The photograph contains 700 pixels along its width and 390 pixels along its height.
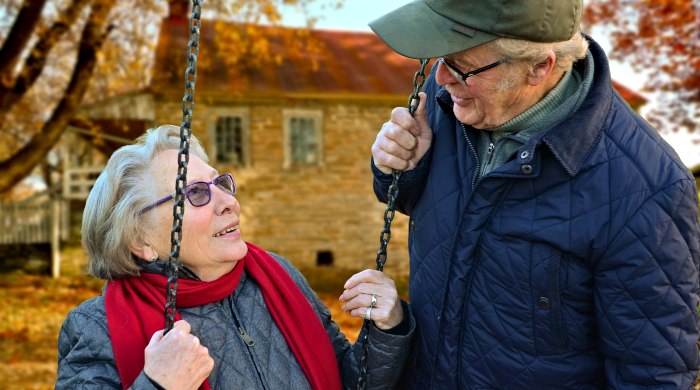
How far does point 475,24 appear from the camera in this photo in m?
1.80

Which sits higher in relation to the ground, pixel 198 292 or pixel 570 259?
pixel 570 259

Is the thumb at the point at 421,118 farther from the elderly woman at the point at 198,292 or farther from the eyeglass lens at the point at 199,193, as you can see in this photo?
the eyeglass lens at the point at 199,193

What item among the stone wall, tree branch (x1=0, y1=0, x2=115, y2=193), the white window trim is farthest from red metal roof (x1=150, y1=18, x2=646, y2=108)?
tree branch (x1=0, y1=0, x2=115, y2=193)

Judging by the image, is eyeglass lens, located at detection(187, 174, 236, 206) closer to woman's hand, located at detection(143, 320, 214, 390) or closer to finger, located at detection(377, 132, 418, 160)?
woman's hand, located at detection(143, 320, 214, 390)

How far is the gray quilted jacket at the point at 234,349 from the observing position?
1.98 meters

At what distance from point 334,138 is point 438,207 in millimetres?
13739

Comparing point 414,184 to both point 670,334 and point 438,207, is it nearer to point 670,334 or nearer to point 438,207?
point 438,207

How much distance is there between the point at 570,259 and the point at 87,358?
1.43 m

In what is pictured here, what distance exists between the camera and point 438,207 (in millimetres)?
2070

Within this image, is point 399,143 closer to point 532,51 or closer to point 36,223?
point 532,51

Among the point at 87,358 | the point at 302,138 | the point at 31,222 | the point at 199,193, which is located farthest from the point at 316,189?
the point at 87,358

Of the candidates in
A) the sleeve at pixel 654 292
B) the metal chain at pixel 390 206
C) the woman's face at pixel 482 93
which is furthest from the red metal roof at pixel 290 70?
the sleeve at pixel 654 292

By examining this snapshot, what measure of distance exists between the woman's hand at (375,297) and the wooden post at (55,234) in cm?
1548

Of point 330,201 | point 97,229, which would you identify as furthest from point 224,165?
point 97,229
